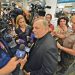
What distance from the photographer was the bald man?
258 cm

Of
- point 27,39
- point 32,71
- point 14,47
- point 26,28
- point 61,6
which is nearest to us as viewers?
point 32,71

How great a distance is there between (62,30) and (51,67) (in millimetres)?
1618

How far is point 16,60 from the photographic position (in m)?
1.99

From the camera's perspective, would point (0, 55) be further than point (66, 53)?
No

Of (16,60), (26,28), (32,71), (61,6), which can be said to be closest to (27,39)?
(26,28)

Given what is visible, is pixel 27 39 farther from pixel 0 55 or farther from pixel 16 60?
pixel 16 60

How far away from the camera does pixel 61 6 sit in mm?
14500

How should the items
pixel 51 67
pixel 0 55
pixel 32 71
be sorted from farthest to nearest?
1. pixel 32 71
2. pixel 51 67
3. pixel 0 55

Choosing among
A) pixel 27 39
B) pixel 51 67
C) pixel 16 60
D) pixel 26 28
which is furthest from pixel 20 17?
pixel 16 60

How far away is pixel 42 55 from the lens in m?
2.63

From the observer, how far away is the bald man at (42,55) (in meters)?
2.58

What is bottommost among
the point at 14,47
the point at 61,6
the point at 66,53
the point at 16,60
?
the point at 61,6

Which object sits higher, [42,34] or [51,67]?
[42,34]

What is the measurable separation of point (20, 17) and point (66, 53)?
1.35 m
